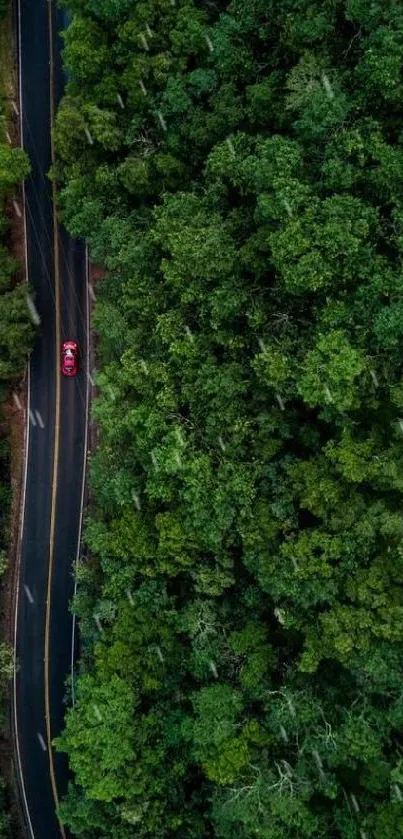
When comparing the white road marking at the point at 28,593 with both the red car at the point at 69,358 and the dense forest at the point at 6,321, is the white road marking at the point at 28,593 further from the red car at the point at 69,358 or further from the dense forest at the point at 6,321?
the red car at the point at 69,358

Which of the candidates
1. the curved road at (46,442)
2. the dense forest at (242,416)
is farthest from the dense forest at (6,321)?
the dense forest at (242,416)

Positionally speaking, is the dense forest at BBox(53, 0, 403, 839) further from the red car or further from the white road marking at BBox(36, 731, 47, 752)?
the white road marking at BBox(36, 731, 47, 752)

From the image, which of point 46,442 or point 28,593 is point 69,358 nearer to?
point 46,442

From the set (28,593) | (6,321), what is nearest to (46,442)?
(6,321)

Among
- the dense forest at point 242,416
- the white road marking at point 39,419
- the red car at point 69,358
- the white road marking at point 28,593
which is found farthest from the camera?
the white road marking at point 39,419

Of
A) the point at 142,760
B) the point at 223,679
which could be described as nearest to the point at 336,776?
the point at 223,679

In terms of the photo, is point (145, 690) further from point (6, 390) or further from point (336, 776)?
point (6, 390)
